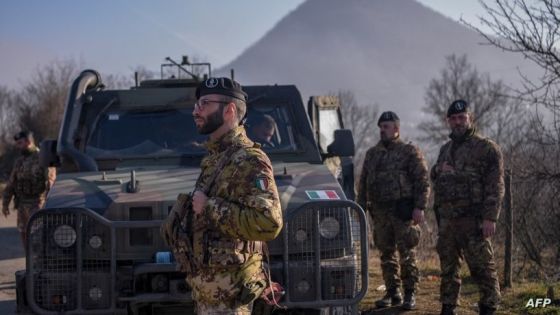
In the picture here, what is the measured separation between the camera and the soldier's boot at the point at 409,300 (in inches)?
276

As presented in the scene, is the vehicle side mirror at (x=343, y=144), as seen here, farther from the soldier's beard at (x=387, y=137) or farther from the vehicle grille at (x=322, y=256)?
the vehicle grille at (x=322, y=256)

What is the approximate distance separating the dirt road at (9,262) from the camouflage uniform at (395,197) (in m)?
3.44

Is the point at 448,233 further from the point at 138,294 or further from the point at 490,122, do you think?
the point at 490,122

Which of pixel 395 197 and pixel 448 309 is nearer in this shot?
pixel 448 309

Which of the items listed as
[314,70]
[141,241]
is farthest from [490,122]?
[314,70]

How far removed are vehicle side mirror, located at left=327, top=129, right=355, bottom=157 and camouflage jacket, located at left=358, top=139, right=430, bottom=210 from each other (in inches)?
29.5

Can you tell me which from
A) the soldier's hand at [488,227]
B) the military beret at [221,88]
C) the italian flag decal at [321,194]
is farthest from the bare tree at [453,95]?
the military beret at [221,88]

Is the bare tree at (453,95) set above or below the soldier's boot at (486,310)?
above

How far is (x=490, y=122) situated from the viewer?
46.8 metres

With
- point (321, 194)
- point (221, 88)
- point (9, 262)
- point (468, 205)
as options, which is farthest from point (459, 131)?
point (9, 262)

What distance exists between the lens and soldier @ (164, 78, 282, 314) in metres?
3.36

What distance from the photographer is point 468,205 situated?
20.7 feet

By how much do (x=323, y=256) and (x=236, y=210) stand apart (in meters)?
1.58

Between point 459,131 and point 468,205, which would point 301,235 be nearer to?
point 468,205
